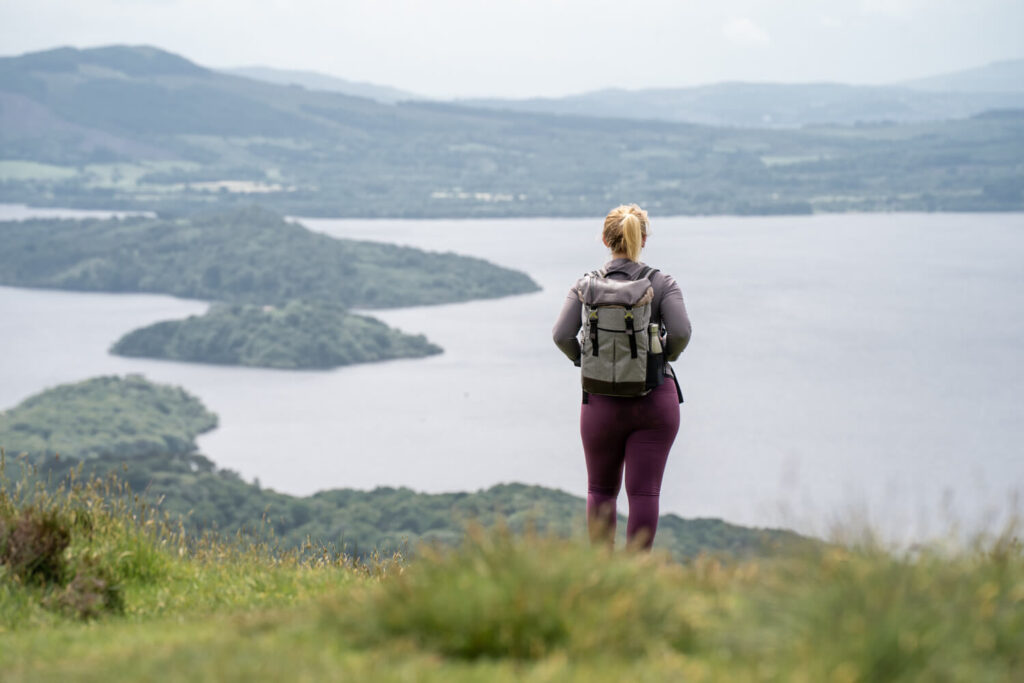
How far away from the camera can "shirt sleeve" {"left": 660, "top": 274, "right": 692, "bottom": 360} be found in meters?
5.52

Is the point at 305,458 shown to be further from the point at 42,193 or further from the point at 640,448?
the point at 42,193

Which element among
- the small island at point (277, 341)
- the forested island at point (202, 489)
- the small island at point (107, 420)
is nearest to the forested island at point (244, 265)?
the small island at point (277, 341)

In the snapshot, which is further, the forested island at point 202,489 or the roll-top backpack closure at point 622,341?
the forested island at point 202,489

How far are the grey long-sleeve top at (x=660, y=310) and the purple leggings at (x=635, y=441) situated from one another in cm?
23

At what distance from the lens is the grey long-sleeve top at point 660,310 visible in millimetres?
5535

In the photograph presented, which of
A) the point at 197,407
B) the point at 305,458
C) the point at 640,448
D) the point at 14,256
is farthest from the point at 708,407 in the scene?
the point at 14,256

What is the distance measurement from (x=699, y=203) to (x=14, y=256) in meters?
81.3

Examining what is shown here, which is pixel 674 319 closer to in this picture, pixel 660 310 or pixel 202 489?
pixel 660 310

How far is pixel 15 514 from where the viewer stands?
19.4 feet

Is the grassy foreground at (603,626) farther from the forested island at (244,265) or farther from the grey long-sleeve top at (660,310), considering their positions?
the forested island at (244,265)

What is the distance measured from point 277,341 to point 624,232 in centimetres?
8208

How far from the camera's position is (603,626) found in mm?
3619

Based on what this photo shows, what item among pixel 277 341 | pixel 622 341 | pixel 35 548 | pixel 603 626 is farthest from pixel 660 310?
pixel 277 341

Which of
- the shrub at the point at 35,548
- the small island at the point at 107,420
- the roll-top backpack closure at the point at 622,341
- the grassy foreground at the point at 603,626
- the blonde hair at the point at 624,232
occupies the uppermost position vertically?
the blonde hair at the point at 624,232
